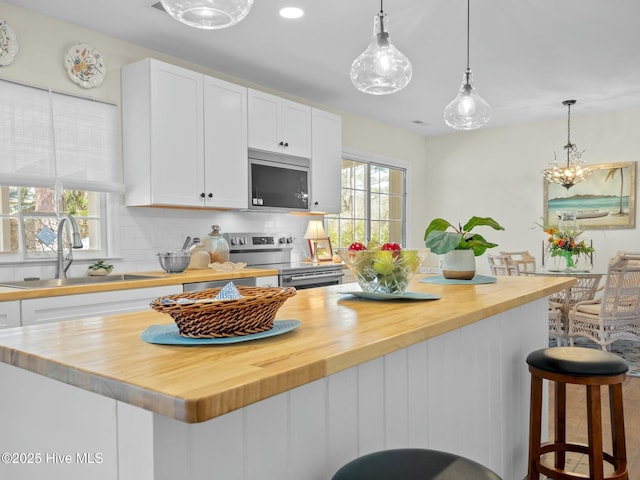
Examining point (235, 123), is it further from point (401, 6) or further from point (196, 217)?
point (401, 6)

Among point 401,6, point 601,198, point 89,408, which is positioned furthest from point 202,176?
point 601,198

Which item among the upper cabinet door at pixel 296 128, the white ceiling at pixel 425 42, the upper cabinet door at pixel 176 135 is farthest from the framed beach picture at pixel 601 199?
the upper cabinet door at pixel 176 135

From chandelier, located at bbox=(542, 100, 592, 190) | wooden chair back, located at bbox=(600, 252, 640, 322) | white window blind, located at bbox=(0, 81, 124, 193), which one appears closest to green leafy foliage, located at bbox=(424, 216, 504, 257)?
white window blind, located at bbox=(0, 81, 124, 193)

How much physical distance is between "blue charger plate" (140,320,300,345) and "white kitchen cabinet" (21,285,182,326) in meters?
1.61

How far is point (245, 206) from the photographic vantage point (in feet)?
13.6

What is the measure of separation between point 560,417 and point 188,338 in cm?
184

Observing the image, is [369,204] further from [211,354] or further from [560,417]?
[211,354]

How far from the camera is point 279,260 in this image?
4.62 meters

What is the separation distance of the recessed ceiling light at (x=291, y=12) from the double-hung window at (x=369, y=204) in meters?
2.63

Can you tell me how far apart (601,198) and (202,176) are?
15.2 feet

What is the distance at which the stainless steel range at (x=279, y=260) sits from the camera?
413 centimetres

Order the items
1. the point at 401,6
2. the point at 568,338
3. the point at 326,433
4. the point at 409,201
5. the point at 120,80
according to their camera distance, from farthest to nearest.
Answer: the point at 409,201
the point at 568,338
the point at 120,80
the point at 401,6
the point at 326,433

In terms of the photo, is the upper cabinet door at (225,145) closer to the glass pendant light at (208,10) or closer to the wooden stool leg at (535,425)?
the glass pendant light at (208,10)

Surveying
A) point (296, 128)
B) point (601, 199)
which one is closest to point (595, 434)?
point (296, 128)
